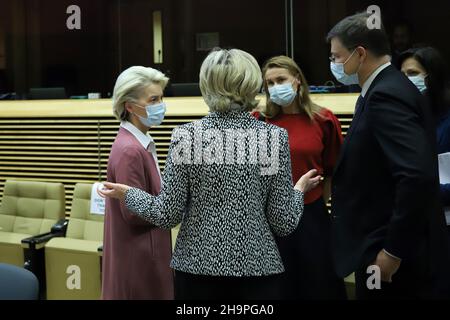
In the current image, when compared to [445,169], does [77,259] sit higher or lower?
lower

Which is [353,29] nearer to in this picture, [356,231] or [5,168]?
A: [356,231]

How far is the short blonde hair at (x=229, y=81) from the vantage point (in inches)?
75.7

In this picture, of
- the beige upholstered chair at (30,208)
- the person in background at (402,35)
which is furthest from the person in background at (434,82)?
the person in background at (402,35)

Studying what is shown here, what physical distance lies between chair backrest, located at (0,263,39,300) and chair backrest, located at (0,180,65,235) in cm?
263

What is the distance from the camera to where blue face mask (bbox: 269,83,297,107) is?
2.97m

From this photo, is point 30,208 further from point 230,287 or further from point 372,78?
point 372,78

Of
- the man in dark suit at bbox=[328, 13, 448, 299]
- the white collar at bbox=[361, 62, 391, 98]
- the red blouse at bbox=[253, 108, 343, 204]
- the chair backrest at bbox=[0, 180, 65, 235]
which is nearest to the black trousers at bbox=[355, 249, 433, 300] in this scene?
the man in dark suit at bbox=[328, 13, 448, 299]

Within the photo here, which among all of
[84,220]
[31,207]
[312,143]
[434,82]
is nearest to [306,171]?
[312,143]

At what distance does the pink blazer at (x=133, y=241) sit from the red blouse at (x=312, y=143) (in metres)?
0.78

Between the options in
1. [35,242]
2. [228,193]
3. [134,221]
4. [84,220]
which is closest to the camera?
[228,193]

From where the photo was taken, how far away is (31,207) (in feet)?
16.2

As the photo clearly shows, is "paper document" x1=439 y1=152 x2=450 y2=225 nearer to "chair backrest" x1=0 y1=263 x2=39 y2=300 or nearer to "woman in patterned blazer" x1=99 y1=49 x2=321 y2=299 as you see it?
"woman in patterned blazer" x1=99 y1=49 x2=321 y2=299

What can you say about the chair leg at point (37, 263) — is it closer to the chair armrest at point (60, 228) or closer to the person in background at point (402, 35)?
the chair armrest at point (60, 228)

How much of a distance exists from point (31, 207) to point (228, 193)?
350 centimetres
